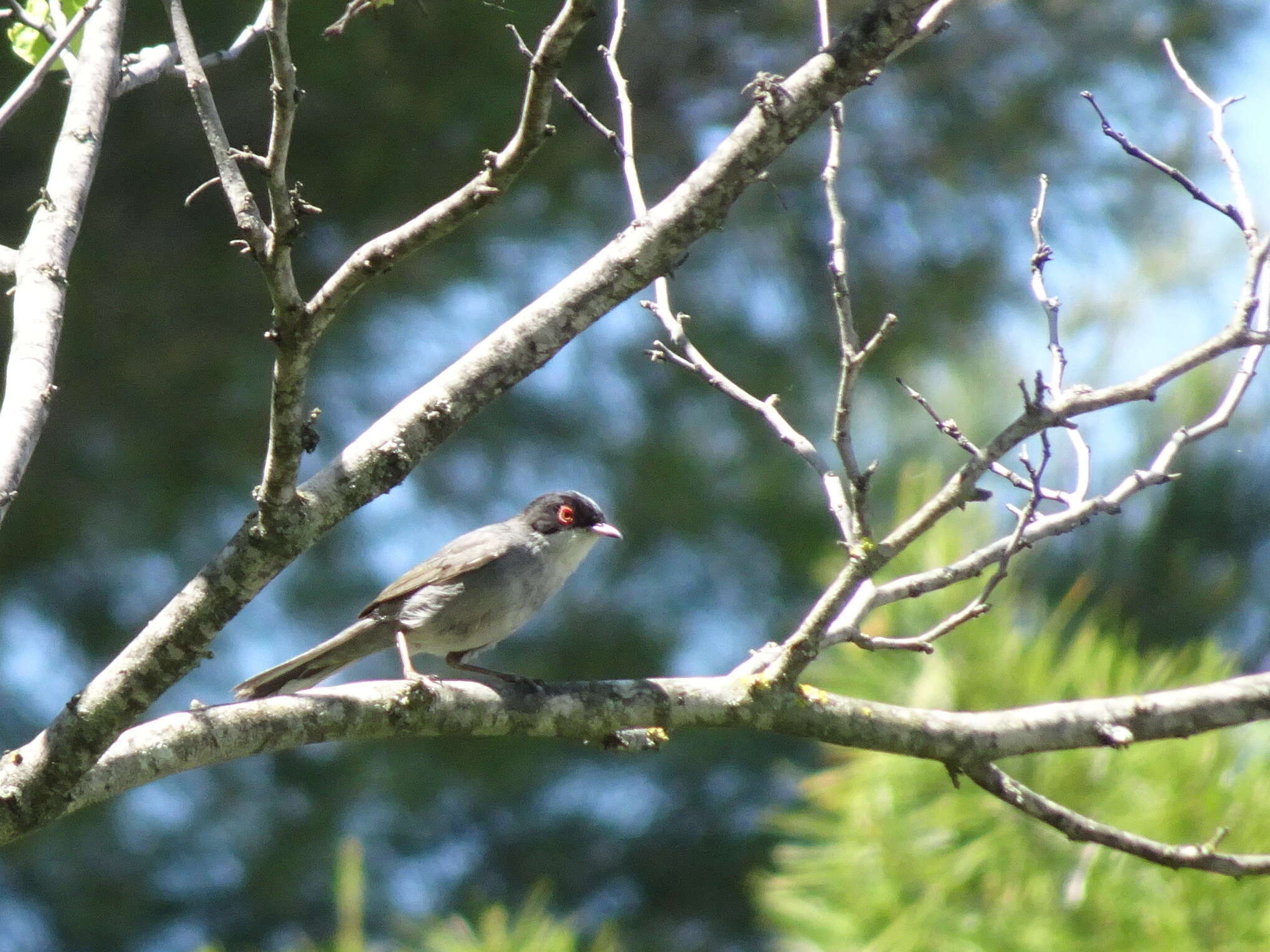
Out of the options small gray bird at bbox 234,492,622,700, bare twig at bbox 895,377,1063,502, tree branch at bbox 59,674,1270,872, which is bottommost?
tree branch at bbox 59,674,1270,872

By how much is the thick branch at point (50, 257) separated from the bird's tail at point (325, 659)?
138cm

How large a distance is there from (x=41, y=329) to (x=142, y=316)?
4324mm

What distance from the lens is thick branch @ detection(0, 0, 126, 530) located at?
7.46 ft

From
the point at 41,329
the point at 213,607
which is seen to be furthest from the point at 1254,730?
the point at 41,329

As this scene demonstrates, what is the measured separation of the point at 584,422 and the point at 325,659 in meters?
3.68

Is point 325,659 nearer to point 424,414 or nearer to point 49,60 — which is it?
point 424,414

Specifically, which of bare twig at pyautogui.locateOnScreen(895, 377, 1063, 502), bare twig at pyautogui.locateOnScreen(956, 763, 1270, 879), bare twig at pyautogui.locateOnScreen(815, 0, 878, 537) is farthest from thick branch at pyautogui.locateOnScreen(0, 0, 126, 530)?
bare twig at pyautogui.locateOnScreen(956, 763, 1270, 879)

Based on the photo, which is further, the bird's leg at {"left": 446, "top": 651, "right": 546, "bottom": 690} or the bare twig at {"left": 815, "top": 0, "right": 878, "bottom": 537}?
the bird's leg at {"left": 446, "top": 651, "right": 546, "bottom": 690}

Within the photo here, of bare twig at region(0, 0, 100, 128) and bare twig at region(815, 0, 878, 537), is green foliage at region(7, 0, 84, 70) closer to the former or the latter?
bare twig at region(0, 0, 100, 128)

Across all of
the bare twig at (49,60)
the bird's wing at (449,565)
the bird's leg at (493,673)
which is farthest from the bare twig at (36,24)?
the bird's wing at (449,565)

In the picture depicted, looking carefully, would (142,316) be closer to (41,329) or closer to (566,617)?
(566,617)

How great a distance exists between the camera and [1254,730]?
396cm

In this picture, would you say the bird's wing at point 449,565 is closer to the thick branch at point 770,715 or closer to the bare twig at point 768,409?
the bare twig at point 768,409

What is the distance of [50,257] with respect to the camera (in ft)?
8.34
